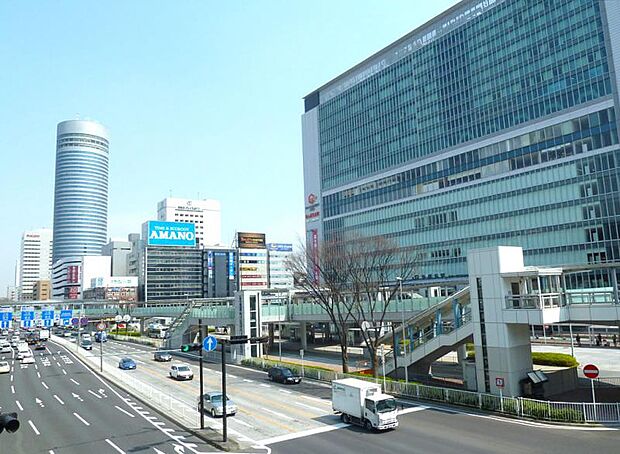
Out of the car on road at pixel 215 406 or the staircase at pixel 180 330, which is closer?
the car on road at pixel 215 406

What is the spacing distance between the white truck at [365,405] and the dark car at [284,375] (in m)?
14.3

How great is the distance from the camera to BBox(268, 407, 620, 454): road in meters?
22.9

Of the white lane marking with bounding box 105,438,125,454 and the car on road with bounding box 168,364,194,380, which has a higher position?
the white lane marking with bounding box 105,438,125,454

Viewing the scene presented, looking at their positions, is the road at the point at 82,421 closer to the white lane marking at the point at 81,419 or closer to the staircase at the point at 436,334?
the white lane marking at the point at 81,419

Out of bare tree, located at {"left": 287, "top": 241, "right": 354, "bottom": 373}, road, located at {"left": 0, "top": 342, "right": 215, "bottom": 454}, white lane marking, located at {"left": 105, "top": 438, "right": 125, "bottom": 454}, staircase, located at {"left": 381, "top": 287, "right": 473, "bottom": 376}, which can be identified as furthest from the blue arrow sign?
bare tree, located at {"left": 287, "top": 241, "right": 354, "bottom": 373}

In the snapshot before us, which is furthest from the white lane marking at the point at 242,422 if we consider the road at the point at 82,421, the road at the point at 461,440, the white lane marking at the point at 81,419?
the white lane marking at the point at 81,419

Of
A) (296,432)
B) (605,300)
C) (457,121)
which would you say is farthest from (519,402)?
(457,121)

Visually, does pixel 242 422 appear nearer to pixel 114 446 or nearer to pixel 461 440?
pixel 114 446

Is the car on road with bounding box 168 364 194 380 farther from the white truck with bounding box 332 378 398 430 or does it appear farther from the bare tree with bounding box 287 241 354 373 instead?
the white truck with bounding box 332 378 398 430

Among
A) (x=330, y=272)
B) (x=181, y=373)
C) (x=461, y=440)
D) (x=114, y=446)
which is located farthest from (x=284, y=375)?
(x=461, y=440)

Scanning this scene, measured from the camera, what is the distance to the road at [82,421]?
2527cm

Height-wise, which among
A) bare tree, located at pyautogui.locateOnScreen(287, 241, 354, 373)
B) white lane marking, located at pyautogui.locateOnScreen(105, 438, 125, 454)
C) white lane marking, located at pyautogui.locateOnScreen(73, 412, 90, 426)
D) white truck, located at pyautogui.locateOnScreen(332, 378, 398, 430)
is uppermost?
bare tree, located at pyautogui.locateOnScreen(287, 241, 354, 373)

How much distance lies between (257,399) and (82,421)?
12562 mm

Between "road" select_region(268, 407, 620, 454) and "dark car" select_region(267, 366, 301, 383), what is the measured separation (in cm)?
1632
